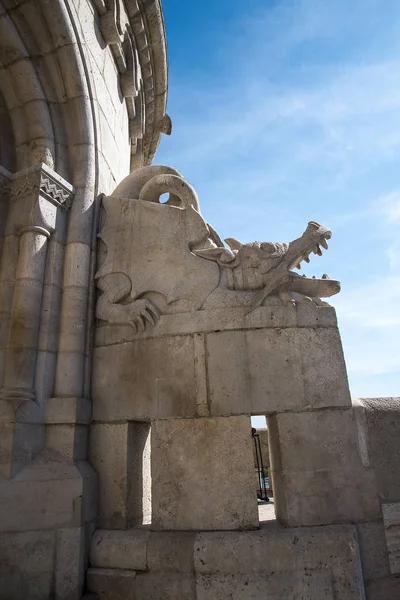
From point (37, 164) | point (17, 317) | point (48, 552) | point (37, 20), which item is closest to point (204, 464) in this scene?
point (48, 552)

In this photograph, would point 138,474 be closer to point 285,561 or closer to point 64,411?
point 64,411

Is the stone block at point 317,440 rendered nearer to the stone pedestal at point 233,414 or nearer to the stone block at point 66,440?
the stone pedestal at point 233,414

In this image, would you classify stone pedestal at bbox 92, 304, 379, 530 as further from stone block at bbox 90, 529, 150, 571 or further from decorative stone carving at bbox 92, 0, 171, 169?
decorative stone carving at bbox 92, 0, 171, 169

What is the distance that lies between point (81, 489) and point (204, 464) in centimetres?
98

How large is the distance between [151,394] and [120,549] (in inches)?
46.4

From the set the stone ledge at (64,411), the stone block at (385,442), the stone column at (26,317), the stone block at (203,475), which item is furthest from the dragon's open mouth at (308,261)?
the stone column at (26,317)

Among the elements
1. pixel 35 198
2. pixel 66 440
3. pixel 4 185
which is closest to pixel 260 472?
→ pixel 66 440

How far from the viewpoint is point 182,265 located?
389 centimetres

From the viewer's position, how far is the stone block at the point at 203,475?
10.1 feet

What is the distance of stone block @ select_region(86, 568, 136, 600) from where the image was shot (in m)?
2.95

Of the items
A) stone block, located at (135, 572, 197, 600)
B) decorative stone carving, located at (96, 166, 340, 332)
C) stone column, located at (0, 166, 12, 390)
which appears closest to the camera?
stone block, located at (135, 572, 197, 600)

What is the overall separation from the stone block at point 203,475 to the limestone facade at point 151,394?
0.01 metres

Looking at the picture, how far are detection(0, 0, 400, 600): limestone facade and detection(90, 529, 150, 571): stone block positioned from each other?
0.01 meters

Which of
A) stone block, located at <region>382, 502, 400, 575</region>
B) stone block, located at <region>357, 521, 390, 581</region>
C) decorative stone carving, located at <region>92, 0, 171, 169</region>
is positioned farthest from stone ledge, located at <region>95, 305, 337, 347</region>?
decorative stone carving, located at <region>92, 0, 171, 169</region>
